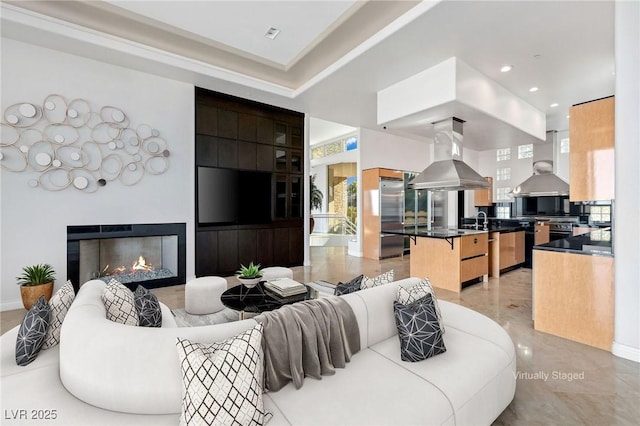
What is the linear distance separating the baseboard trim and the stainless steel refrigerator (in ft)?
15.7

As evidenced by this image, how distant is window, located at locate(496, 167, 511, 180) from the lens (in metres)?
9.27

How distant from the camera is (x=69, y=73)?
13.0ft

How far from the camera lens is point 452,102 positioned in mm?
3840

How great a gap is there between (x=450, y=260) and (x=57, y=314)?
184 inches

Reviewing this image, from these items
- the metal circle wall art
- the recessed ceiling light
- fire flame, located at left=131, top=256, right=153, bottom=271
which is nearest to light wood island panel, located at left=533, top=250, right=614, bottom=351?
the recessed ceiling light

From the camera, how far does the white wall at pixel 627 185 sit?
2475 millimetres

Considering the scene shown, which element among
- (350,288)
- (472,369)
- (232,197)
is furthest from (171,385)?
(232,197)

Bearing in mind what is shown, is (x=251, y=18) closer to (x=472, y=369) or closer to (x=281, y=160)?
(x=281, y=160)

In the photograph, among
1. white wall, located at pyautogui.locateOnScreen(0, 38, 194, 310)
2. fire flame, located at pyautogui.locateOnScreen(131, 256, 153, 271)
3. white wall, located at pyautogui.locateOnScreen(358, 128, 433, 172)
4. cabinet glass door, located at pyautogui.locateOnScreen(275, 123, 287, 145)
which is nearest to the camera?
white wall, located at pyautogui.locateOnScreen(0, 38, 194, 310)

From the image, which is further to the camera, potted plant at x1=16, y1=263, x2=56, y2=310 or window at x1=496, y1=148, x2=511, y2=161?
window at x1=496, y1=148, x2=511, y2=161

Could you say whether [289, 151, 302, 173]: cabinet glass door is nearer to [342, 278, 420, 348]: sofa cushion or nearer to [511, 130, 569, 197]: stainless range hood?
[342, 278, 420, 348]: sofa cushion

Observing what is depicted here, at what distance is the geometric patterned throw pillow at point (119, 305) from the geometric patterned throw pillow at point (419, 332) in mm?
1781

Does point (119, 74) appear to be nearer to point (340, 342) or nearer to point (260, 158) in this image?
point (260, 158)

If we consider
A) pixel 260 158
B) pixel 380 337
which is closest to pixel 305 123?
pixel 260 158
